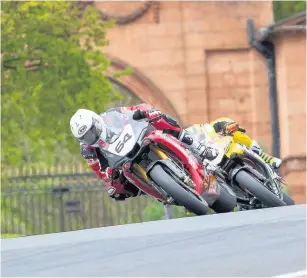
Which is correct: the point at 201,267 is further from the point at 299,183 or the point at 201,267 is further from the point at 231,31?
the point at 231,31

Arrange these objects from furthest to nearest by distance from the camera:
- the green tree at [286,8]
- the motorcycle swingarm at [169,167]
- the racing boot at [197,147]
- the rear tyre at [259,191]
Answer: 1. the green tree at [286,8]
2. the rear tyre at [259,191]
3. the racing boot at [197,147]
4. the motorcycle swingarm at [169,167]

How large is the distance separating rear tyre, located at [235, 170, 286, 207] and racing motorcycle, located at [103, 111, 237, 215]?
32.9 inches

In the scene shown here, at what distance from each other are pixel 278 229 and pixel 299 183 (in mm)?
30046

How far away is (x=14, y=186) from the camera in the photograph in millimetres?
41094

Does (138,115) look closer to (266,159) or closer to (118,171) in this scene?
(118,171)

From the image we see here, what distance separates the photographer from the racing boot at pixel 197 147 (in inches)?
851

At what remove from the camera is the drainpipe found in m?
47.9

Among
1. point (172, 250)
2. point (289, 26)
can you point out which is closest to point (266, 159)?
point (172, 250)

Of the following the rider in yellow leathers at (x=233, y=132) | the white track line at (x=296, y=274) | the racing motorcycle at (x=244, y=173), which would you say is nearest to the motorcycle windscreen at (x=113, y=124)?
the racing motorcycle at (x=244, y=173)

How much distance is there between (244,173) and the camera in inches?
876

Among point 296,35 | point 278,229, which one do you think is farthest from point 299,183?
point 278,229

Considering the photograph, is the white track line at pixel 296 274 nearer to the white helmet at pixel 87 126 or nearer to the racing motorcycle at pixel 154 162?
the racing motorcycle at pixel 154 162

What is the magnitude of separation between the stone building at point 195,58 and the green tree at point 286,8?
133 inches

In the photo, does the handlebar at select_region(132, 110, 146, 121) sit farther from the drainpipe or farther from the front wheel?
the drainpipe
